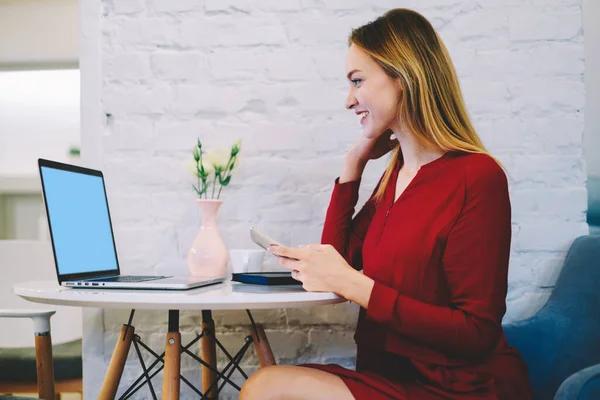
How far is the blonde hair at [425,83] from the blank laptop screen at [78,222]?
78 cm

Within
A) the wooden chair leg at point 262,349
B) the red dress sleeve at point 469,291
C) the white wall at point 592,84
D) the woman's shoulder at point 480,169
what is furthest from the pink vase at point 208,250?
the white wall at point 592,84

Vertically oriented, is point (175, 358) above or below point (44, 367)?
above

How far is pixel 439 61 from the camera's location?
112 centimetres

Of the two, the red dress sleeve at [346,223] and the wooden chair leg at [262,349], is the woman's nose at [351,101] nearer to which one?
the red dress sleeve at [346,223]

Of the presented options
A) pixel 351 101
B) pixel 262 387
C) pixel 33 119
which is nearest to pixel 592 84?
pixel 351 101

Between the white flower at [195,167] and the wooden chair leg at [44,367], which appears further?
the white flower at [195,167]

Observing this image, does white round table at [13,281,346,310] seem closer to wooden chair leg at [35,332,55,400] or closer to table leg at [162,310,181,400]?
table leg at [162,310,181,400]

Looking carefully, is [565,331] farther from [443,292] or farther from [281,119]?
[281,119]

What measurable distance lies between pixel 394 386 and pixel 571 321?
2.12ft

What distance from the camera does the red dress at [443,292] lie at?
3.13 ft

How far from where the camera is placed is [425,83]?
110 cm

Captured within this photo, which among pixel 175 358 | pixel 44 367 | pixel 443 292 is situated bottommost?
pixel 44 367

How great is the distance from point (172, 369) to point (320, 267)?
350 mm

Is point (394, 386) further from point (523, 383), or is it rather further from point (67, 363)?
point (67, 363)
